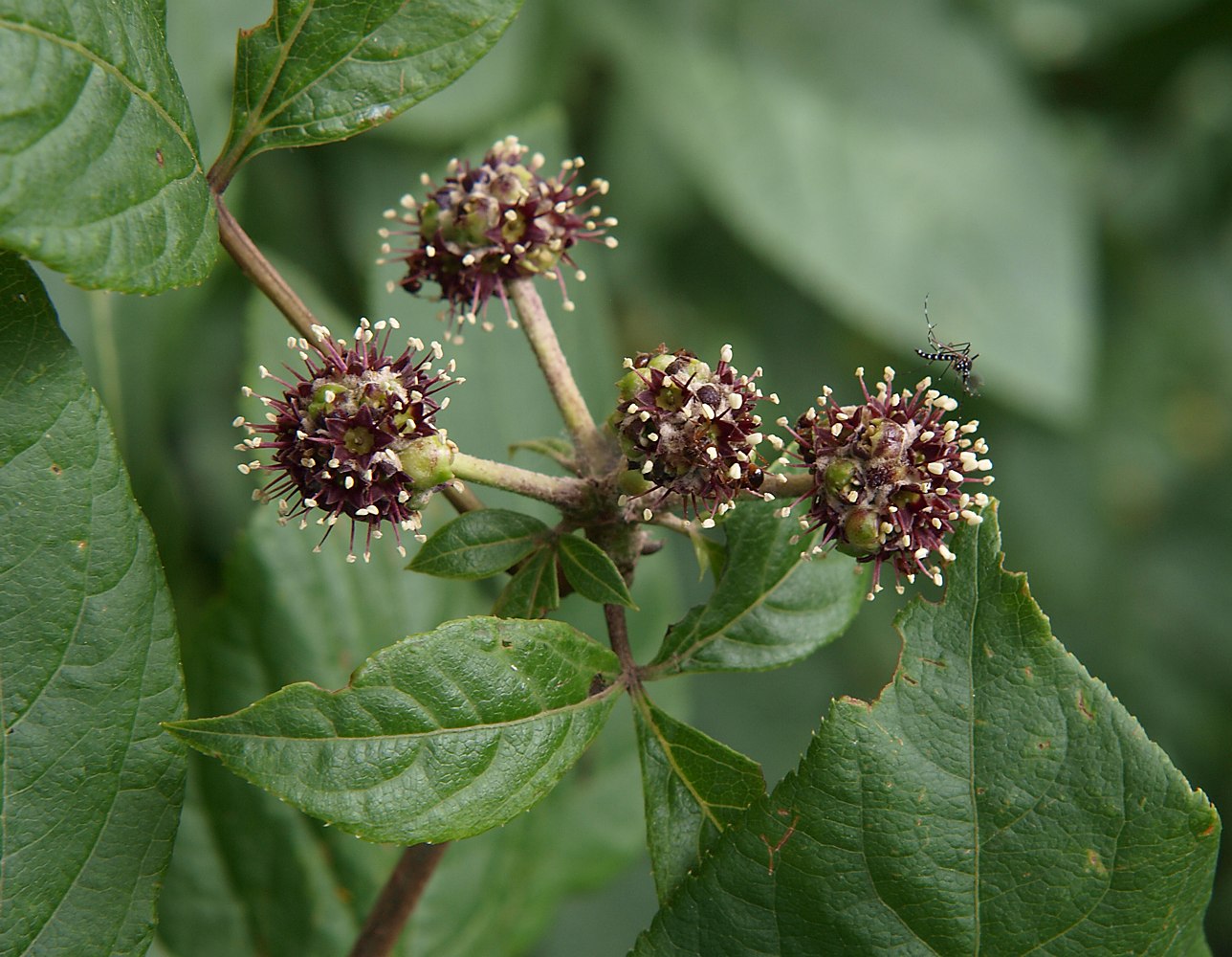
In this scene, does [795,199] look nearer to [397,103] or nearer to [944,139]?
[944,139]

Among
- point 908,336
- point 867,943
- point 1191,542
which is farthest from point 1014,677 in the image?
point 1191,542

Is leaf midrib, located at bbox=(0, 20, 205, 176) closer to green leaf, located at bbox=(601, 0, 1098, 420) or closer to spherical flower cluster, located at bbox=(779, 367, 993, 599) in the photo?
spherical flower cluster, located at bbox=(779, 367, 993, 599)

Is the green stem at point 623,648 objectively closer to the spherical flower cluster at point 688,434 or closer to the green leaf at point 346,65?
the spherical flower cluster at point 688,434

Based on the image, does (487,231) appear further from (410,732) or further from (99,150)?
(410,732)

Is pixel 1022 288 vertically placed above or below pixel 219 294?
above

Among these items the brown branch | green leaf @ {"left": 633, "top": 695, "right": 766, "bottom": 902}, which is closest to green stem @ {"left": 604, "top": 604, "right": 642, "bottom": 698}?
green leaf @ {"left": 633, "top": 695, "right": 766, "bottom": 902}

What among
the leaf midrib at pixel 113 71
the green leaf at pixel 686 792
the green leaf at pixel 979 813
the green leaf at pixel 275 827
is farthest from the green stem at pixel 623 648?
the green leaf at pixel 275 827

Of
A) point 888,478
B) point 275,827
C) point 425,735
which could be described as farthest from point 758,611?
point 275,827
